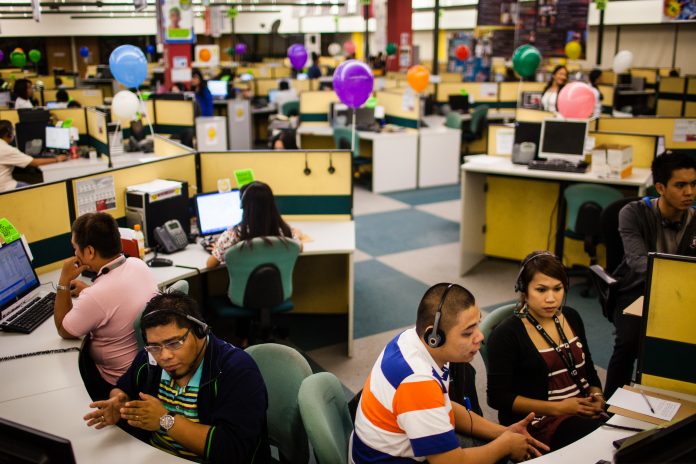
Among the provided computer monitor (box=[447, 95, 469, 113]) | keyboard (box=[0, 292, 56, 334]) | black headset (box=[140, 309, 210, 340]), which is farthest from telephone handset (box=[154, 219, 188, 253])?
computer monitor (box=[447, 95, 469, 113])

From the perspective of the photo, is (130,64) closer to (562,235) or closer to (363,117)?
(363,117)

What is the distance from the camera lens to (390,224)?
6820 mm

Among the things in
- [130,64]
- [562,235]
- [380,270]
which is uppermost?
[130,64]

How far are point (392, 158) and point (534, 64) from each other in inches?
91.1

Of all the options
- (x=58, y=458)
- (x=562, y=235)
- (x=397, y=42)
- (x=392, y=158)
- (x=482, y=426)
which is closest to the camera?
(x=58, y=458)

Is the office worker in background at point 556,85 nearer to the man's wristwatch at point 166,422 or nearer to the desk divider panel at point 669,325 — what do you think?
the desk divider panel at point 669,325

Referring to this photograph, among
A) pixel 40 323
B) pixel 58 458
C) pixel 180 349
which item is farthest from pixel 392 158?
pixel 58 458

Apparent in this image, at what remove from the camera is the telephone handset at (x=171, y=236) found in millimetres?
3797

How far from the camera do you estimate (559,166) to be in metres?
5.09

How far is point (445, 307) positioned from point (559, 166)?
12.0 feet

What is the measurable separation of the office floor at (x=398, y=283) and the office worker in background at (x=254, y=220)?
93 cm

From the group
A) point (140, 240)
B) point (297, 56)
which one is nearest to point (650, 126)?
point (140, 240)

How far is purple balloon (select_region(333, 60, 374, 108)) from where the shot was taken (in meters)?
5.79

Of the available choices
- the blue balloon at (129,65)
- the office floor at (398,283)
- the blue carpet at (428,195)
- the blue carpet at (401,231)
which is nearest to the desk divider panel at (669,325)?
the office floor at (398,283)
